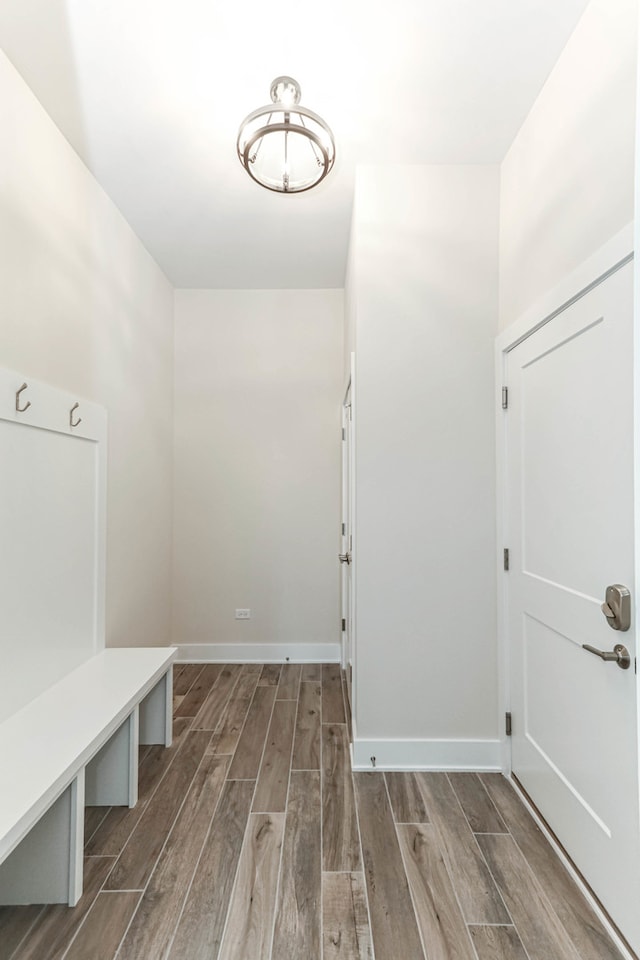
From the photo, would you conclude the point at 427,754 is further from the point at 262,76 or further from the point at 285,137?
the point at 262,76

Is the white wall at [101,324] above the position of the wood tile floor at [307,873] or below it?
above

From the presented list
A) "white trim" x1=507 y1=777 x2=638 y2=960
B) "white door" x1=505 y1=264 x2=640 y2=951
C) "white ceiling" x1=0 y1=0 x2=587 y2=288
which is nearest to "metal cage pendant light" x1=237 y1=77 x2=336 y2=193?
"white ceiling" x1=0 y1=0 x2=587 y2=288

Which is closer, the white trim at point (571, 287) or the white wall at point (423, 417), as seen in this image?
the white trim at point (571, 287)

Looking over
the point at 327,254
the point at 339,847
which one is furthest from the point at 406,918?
the point at 327,254

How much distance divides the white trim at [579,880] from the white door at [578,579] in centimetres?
3

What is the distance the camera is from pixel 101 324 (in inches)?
102

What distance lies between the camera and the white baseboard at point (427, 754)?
2289mm

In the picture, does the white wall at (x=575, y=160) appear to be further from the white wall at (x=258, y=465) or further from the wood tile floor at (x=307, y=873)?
the wood tile floor at (x=307, y=873)

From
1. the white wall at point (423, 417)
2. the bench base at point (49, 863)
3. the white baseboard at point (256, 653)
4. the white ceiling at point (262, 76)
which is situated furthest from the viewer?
the white baseboard at point (256, 653)

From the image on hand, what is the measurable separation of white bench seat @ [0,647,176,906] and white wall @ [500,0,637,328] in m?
2.25

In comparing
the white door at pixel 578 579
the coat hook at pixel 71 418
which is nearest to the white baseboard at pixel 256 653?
the white door at pixel 578 579

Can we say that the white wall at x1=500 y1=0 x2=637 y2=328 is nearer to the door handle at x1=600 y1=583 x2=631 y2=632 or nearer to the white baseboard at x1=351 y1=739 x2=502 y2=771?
the door handle at x1=600 y1=583 x2=631 y2=632

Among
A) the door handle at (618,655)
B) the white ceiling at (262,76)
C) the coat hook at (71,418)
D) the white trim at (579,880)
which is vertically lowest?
the white trim at (579,880)

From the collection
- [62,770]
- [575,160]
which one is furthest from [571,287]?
[62,770]
